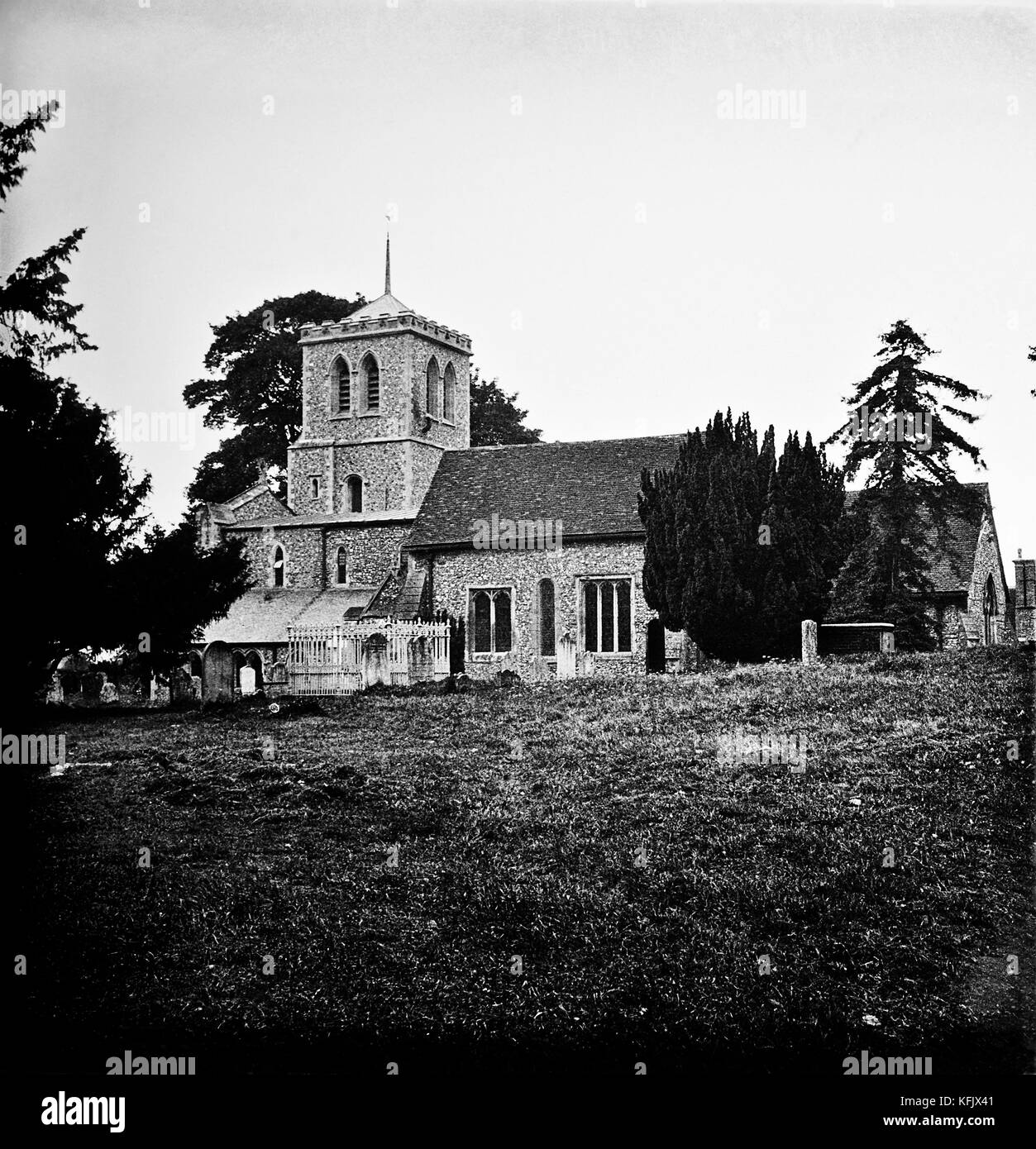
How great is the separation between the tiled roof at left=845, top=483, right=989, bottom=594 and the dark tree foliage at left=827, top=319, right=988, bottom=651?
2.86 feet

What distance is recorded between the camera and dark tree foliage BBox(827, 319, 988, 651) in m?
22.0

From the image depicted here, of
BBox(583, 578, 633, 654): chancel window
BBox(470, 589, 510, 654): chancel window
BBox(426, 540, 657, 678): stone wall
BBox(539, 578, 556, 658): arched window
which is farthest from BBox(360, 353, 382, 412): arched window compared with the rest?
BBox(583, 578, 633, 654): chancel window

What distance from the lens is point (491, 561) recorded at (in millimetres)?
24516

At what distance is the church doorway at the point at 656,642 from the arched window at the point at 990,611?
21.9ft

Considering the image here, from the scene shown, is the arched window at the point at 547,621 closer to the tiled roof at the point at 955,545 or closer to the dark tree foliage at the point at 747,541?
the dark tree foliage at the point at 747,541

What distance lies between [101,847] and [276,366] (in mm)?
23843

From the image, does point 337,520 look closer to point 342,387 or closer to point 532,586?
point 342,387

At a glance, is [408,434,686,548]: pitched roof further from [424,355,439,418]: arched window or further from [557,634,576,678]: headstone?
[424,355,439,418]: arched window

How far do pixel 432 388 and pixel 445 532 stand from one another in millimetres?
5133

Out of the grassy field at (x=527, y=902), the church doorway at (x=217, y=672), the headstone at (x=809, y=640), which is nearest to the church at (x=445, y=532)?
the headstone at (x=809, y=640)

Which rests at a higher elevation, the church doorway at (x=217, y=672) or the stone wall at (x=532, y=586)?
the stone wall at (x=532, y=586)

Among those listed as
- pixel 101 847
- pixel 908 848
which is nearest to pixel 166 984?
pixel 101 847

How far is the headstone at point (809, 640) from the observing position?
1733 cm
